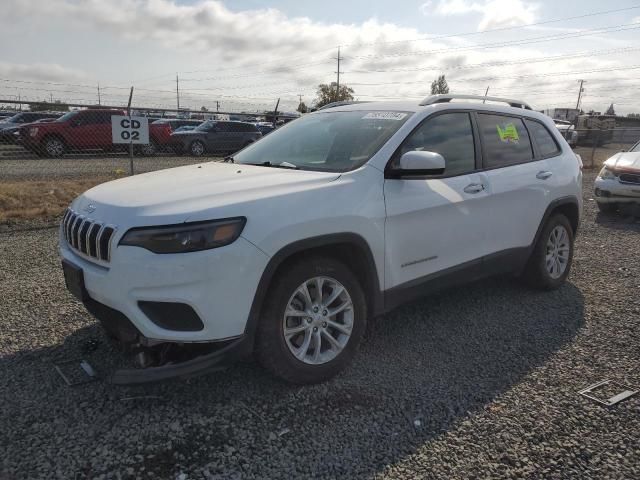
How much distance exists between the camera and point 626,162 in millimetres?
8953

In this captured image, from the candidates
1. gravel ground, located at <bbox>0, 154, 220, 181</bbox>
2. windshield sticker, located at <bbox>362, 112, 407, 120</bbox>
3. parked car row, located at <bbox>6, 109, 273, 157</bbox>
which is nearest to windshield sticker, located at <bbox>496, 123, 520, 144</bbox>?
windshield sticker, located at <bbox>362, 112, 407, 120</bbox>

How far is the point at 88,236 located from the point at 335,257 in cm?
143

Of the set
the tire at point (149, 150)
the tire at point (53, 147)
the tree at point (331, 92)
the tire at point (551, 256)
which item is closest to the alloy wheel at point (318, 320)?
the tire at point (551, 256)

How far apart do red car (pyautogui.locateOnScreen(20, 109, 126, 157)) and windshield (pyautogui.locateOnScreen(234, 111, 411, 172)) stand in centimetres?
1283

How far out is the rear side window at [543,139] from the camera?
190 inches

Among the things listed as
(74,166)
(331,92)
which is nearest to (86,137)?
(74,166)

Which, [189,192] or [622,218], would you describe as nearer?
[189,192]

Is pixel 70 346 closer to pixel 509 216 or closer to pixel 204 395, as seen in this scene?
pixel 204 395

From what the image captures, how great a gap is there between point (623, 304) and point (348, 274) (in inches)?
119

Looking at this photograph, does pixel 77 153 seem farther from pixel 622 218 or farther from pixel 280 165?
pixel 622 218

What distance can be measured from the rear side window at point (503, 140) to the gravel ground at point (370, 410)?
1337mm

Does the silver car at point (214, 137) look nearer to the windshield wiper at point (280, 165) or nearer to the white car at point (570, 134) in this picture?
the white car at point (570, 134)

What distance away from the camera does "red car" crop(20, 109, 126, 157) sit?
1568 cm

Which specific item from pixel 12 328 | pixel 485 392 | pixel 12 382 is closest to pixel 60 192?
pixel 12 328
